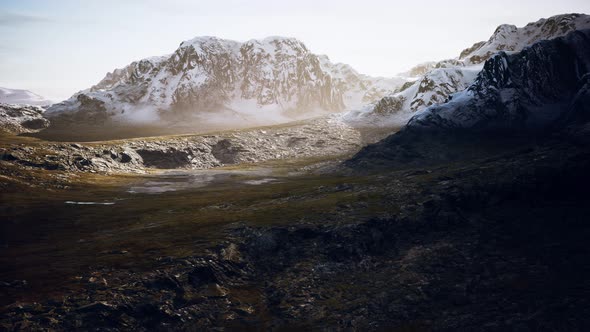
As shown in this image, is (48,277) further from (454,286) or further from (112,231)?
(454,286)

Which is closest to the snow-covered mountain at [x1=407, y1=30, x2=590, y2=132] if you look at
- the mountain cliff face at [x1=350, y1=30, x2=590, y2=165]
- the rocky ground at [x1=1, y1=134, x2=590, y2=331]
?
the mountain cliff face at [x1=350, y1=30, x2=590, y2=165]

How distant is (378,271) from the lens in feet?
233

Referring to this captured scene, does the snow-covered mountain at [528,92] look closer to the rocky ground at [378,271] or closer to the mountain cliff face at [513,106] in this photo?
the mountain cliff face at [513,106]

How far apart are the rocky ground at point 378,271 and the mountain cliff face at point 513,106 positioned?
249 feet

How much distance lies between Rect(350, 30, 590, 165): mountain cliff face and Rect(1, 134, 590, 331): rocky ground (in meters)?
75.8

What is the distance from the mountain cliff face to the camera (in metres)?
176

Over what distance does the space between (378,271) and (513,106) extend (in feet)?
481

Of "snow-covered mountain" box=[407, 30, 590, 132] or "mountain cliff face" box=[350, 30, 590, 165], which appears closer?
"mountain cliff face" box=[350, 30, 590, 165]

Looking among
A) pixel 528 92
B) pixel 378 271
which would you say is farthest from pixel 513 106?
pixel 378 271

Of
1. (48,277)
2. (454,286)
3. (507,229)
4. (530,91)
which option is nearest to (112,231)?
(48,277)

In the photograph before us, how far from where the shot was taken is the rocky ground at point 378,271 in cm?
5609

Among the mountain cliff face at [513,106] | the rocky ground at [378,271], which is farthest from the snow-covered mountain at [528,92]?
the rocky ground at [378,271]

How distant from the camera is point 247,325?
57.0 metres

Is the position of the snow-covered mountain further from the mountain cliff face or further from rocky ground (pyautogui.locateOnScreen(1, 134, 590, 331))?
rocky ground (pyautogui.locateOnScreen(1, 134, 590, 331))
